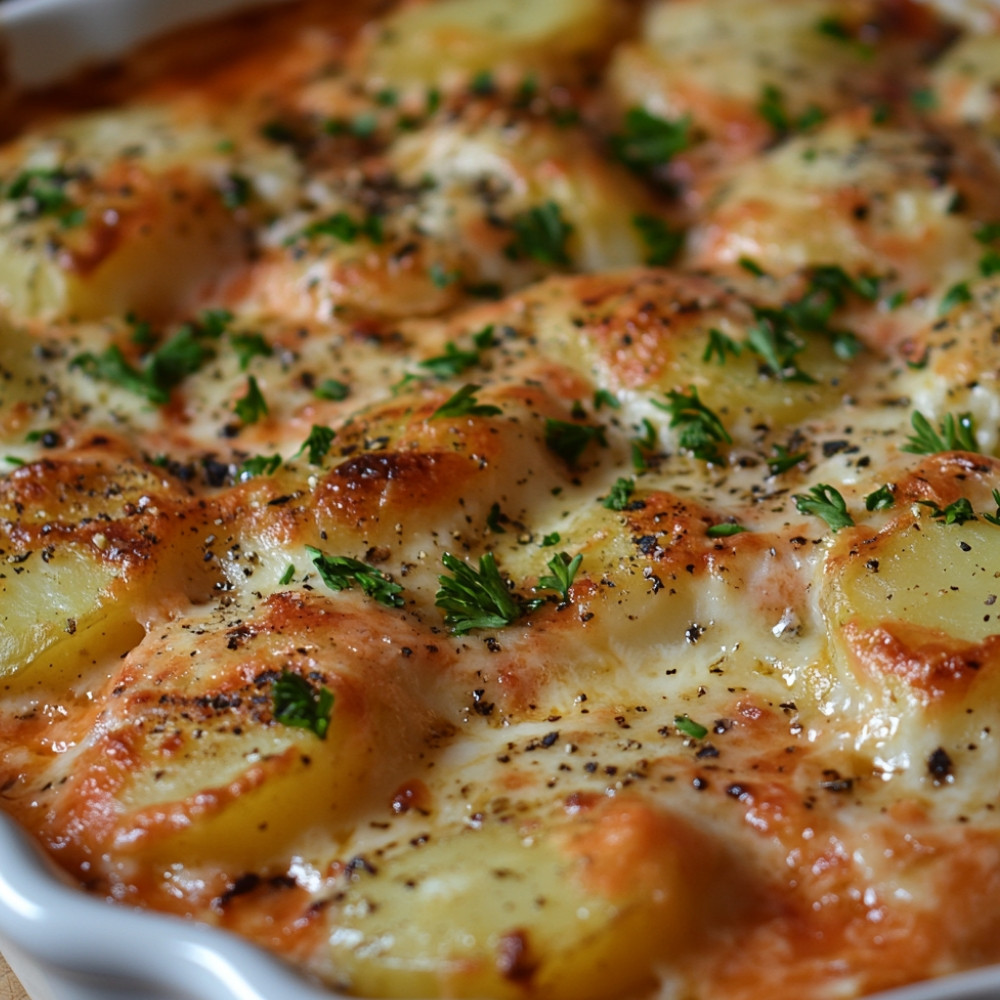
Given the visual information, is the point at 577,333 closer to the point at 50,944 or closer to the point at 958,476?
the point at 958,476

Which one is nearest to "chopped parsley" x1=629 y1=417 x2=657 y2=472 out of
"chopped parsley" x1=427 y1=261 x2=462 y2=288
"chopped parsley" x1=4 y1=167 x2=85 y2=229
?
"chopped parsley" x1=427 y1=261 x2=462 y2=288

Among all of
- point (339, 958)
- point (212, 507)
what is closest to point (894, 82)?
point (212, 507)

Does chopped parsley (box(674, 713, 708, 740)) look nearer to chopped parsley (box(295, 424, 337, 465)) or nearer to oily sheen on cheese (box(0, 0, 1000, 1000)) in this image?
oily sheen on cheese (box(0, 0, 1000, 1000))

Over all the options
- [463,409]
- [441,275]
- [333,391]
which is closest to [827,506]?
[463,409]

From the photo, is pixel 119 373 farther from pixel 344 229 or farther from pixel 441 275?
pixel 441 275

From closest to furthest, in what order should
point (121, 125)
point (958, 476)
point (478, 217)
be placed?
point (958, 476), point (478, 217), point (121, 125)
